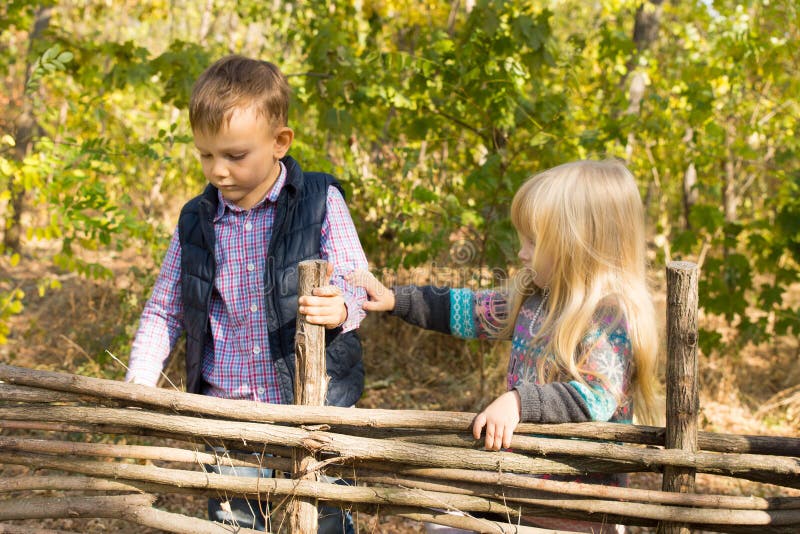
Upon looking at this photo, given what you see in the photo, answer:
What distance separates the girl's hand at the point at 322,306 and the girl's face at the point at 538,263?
0.54 m

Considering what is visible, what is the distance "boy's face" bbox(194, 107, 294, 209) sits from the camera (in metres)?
2.08

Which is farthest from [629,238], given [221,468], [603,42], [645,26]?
[645,26]

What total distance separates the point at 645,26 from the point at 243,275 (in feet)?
15.1

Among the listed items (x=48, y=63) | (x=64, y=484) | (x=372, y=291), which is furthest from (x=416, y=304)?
(x=48, y=63)

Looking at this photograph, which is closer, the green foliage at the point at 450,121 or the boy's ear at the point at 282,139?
the boy's ear at the point at 282,139

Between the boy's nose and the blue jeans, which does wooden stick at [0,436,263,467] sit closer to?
the blue jeans

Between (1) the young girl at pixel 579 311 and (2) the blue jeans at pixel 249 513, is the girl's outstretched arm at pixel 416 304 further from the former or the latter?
(2) the blue jeans at pixel 249 513

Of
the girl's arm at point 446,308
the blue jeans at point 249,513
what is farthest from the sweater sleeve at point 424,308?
the blue jeans at point 249,513

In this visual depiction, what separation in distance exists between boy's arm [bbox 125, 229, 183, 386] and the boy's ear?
0.45 metres

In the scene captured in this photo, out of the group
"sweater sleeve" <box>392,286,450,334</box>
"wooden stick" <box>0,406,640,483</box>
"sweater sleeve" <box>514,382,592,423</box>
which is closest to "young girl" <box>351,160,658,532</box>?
"sweater sleeve" <box>514,382,592,423</box>

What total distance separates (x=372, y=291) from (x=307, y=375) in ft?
1.24

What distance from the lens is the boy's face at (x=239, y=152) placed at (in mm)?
2082

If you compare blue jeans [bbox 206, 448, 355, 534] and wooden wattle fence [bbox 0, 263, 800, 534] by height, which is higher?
wooden wattle fence [bbox 0, 263, 800, 534]

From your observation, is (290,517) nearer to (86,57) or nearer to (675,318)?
(675,318)
